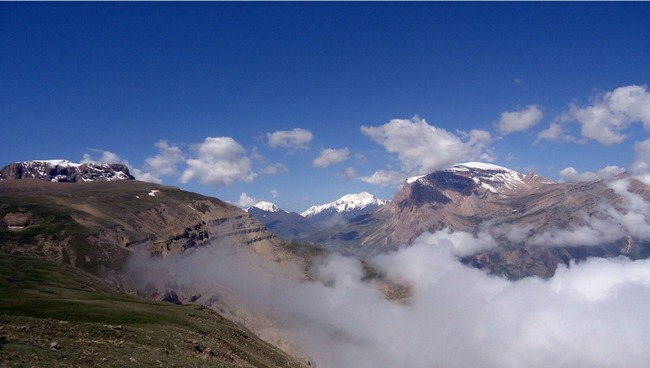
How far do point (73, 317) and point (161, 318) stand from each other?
1643 centimetres

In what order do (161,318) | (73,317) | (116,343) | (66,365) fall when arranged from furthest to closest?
(161,318), (73,317), (116,343), (66,365)

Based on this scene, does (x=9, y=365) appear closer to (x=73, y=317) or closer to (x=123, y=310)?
(x=73, y=317)

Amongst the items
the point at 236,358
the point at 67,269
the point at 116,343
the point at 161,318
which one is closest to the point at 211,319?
the point at 161,318

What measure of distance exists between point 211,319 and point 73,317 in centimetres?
3086

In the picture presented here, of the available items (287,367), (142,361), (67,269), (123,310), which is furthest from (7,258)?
(142,361)

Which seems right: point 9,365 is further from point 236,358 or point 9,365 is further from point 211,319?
point 211,319

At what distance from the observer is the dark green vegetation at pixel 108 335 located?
43.3 meters

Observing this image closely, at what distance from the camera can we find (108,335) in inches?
2163

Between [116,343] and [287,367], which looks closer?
[116,343]

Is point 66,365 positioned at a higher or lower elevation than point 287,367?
higher

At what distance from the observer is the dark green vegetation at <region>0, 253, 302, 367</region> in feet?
142

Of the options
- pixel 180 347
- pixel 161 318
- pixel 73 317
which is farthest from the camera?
pixel 161 318

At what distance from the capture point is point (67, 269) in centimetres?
14725

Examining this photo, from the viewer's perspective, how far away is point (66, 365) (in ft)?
131
